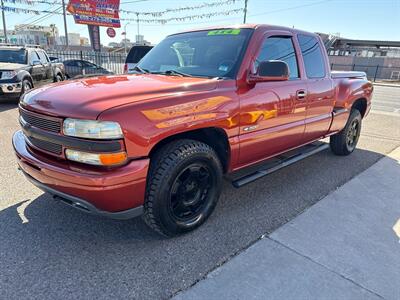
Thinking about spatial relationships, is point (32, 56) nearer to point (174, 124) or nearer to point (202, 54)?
point (202, 54)

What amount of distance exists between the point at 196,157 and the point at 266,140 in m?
1.03

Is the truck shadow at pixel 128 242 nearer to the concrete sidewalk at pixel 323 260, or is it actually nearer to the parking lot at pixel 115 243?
the parking lot at pixel 115 243

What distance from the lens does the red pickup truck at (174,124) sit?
7.16 ft

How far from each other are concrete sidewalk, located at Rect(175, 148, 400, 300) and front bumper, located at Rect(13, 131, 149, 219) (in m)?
→ 0.76

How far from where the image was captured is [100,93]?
2.40 meters

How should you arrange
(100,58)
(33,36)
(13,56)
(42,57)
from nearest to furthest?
(13,56) < (42,57) < (100,58) < (33,36)

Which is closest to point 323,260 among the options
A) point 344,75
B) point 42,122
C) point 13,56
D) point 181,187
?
point 181,187

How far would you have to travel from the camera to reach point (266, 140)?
333 cm

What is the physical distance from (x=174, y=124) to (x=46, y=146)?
1015 millimetres

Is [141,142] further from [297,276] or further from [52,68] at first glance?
[52,68]

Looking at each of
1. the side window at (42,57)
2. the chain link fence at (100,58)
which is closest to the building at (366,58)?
the chain link fence at (100,58)

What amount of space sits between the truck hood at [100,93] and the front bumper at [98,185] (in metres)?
0.39

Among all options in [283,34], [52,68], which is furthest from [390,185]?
[52,68]

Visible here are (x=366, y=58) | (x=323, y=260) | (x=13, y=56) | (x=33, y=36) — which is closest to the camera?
(x=323, y=260)
